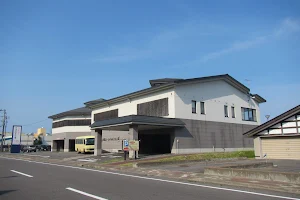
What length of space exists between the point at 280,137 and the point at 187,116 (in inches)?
394

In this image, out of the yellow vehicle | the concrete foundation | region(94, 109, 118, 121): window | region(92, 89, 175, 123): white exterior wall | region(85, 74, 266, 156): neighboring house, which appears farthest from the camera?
region(94, 109, 118, 121): window

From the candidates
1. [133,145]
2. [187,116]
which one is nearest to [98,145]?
[133,145]

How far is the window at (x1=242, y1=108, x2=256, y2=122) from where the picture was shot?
3722cm

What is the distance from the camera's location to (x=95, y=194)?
27.6 ft

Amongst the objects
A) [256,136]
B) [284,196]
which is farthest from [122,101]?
[284,196]

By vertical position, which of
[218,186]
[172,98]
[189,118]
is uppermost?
[172,98]

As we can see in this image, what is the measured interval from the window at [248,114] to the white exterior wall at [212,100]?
47cm

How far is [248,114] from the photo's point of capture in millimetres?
38156

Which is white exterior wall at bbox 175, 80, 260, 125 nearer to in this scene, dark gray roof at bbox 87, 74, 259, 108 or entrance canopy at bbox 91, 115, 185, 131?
dark gray roof at bbox 87, 74, 259, 108

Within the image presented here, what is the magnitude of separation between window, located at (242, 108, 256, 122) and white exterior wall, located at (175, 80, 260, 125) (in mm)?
469

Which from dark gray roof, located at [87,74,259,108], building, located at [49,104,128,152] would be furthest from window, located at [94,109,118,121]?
building, located at [49,104,128,152]

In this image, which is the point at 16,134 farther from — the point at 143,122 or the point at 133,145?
the point at 133,145

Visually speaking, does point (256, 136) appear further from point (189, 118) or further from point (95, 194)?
point (95, 194)

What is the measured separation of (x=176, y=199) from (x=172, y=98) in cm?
2117
